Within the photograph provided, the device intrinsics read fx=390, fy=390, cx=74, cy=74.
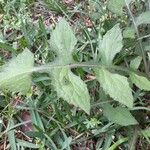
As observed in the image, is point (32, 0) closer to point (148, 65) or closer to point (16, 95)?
point (16, 95)

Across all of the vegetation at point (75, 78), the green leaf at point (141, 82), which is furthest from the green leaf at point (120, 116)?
the green leaf at point (141, 82)

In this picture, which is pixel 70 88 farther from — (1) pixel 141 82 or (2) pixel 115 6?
(2) pixel 115 6

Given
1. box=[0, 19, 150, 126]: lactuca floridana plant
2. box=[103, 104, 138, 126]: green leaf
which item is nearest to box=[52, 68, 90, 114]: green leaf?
box=[0, 19, 150, 126]: lactuca floridana plant

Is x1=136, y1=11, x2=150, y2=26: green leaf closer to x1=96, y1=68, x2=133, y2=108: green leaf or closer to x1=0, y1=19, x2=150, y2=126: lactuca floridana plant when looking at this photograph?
x1=0, y1=19, x2=150, y2=126: lactuca floridana plant

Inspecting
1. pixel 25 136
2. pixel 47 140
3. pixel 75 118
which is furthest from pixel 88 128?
pixel 25 136

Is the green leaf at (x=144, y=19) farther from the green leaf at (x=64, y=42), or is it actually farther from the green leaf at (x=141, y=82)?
the green leaf at (x=64, y=42)

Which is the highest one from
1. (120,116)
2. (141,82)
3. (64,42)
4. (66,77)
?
(64,42)

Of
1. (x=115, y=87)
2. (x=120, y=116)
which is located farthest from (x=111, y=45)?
(x=120, y=116)
